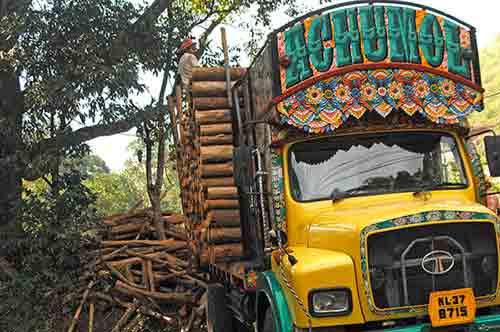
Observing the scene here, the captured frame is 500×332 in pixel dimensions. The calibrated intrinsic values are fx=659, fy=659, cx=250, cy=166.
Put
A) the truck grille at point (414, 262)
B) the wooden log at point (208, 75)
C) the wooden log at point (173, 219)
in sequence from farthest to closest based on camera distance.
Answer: the wooden log at point (173, 219), the wooden log at point (208, 75), the truck grille at point (414, 262)

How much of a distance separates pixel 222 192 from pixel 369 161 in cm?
222

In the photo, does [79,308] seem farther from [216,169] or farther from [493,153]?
[493,153]

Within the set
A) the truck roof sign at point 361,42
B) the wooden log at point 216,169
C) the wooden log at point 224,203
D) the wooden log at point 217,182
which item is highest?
the truck roof sign at point 361,42

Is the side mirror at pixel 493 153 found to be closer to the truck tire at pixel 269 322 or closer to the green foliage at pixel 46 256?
the truck tire at pixel 269 322

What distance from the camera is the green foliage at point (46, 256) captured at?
38.4ft

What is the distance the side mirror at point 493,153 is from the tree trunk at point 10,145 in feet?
30.7

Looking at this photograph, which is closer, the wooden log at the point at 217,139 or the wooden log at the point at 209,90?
the wooden log at the point at 217,139

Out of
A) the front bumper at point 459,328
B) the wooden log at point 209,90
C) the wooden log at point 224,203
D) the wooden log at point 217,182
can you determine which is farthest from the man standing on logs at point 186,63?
the front bumper at point 459,328

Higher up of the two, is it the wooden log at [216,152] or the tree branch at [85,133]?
the tree branch at [85,133]

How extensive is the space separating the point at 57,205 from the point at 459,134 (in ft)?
27.7

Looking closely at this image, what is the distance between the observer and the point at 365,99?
19.1ft

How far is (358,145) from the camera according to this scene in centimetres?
592

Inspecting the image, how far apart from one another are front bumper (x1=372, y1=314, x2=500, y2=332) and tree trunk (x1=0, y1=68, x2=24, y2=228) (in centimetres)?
970

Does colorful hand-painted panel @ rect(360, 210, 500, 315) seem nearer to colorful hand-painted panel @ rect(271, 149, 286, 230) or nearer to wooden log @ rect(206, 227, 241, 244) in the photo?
colorful hand-painted panel @ rect(271, 149, 286, 230)
